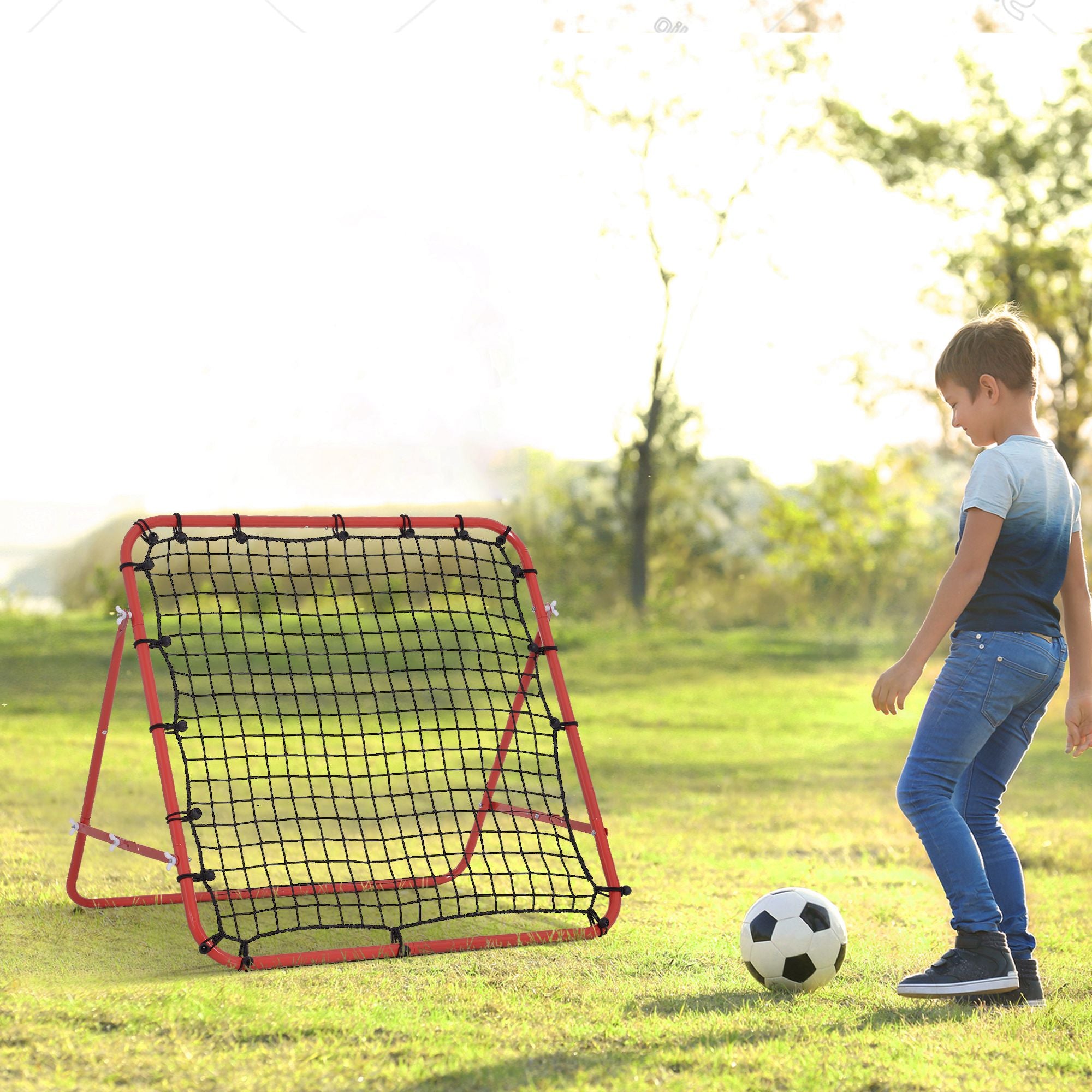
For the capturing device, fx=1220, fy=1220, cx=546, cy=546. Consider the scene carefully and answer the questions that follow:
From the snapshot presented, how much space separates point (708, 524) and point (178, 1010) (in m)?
10.6

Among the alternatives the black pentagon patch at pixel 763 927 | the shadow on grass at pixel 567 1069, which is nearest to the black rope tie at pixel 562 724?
the black pentagon patch at pixel 763 927

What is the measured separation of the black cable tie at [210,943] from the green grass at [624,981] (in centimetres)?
7

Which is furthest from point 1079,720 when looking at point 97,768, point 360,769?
point 360,769

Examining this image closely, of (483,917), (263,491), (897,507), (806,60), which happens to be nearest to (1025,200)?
(806,60)

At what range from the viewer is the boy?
266 cm

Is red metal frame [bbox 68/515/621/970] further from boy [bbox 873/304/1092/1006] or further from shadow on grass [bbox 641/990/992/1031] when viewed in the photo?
boy [bbox 873/304/1092/1006]

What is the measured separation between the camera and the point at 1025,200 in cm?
1348

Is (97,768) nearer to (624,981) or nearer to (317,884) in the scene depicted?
(317,884)

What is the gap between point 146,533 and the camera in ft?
11.6

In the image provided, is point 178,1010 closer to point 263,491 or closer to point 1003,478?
point 1003,478

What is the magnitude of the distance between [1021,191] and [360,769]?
1037cm

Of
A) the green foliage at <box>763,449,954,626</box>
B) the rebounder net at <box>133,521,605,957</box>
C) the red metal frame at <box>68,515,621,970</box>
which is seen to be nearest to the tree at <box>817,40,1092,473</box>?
the green foliage at <box>763,449,954,626</box>

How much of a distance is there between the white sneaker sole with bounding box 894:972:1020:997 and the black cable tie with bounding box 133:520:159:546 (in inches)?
91.6

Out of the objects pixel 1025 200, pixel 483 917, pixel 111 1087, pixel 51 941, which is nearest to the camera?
A: pixel 111 1087
